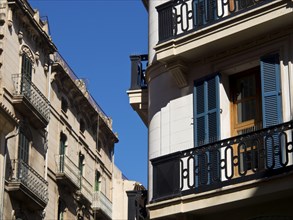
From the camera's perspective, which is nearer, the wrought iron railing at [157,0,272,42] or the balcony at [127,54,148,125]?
the wrought iron railing at [157,0,272,42]

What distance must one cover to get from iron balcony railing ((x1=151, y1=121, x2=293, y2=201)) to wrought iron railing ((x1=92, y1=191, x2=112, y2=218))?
1081 inches

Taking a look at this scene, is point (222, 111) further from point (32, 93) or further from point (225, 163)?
point (32, 93)

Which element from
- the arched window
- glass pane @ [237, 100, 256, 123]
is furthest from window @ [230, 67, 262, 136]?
the arched window

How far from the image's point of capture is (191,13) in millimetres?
16406

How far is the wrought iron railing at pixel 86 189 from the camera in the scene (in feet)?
134

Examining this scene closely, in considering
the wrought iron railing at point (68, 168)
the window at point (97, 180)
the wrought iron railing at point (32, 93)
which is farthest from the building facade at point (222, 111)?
the window at point (97, 180)

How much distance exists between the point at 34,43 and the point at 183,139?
21.3 m

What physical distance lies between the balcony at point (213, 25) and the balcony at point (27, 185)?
16.3 metres

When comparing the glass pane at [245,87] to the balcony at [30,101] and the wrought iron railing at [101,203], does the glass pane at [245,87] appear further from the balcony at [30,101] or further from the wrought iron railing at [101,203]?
the wrought iron railing at [101,203]

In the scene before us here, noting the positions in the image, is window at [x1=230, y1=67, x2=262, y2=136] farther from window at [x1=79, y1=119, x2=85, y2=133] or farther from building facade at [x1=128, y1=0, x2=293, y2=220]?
window at [x1=79, y1=119, x2=85, y2=133]

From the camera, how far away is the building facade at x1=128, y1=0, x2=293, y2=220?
14.2 meters

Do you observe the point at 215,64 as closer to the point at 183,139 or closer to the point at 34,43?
the point at 183,139

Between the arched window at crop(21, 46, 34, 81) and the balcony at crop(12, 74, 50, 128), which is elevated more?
the arched window at crop(21, 46, 34, 81)

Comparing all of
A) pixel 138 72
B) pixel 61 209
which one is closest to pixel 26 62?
pixel 61 209
